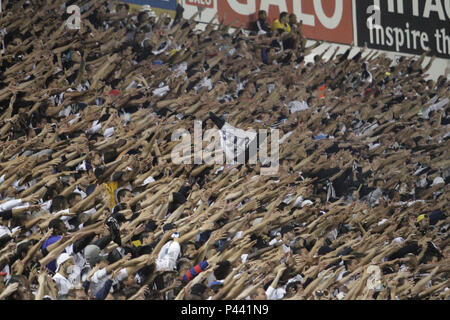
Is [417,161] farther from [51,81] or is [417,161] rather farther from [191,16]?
[51,81]

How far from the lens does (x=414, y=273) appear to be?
29.3 feet

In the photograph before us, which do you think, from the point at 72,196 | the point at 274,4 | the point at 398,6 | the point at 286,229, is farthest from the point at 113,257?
the point at 398,6

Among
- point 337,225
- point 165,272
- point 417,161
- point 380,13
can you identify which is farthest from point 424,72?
Answer: point 165,272

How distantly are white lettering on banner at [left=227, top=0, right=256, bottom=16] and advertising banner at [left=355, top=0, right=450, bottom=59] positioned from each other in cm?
307

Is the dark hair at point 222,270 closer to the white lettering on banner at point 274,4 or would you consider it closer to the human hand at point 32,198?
the human hand at point 32,198

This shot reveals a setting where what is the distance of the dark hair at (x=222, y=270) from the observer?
677cm

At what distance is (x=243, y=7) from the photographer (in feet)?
49.8

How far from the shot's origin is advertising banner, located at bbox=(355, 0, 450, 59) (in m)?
17.7

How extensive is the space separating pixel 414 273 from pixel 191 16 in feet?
22.4

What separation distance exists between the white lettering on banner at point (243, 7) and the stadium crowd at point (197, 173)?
0.55 meters

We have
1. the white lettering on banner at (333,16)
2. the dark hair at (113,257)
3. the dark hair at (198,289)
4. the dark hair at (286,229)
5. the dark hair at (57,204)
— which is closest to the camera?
the dark hair at (198,289)

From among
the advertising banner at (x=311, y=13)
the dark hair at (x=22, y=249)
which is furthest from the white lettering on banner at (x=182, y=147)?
the advertising banner at (x=311, y=13)

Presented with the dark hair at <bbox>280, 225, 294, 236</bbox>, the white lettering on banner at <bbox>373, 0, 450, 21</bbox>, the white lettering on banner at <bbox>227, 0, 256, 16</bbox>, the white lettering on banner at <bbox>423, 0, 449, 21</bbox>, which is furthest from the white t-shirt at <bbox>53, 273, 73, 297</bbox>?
the white lettering on banner at <bbox>423, 0, 449, 21</bbox>

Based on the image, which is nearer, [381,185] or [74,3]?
[74,3]
